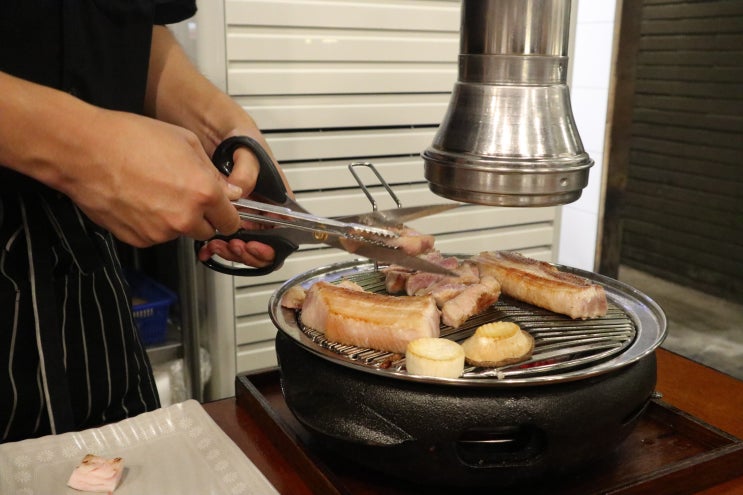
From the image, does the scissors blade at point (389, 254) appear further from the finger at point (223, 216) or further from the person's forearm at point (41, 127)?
the person's forearm at point (41, 127)

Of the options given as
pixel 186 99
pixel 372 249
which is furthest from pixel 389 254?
pixel 186 99

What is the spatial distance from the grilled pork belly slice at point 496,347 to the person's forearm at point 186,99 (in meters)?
0.71

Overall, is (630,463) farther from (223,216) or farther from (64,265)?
(64,265)

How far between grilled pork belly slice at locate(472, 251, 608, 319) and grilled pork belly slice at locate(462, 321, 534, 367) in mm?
183

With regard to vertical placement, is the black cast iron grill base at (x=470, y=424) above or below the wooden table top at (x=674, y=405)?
above

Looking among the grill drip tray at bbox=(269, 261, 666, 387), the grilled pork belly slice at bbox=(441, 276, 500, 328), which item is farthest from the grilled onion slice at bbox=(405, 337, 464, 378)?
the grilled pork belly slice at bbox=(441, 276, 500, 328)

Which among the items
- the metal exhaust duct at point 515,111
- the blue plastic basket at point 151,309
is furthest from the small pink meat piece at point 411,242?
the blue plastic basket at point 151,309

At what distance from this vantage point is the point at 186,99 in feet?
5.19

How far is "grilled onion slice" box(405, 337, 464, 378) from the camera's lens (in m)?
1.00

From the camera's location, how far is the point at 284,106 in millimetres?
2242

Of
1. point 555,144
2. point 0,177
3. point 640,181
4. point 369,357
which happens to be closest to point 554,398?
point 369,357

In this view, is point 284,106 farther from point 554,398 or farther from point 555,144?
point 554,398

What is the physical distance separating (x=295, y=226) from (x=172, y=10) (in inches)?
26.8

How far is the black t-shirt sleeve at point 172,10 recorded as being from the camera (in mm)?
1545
